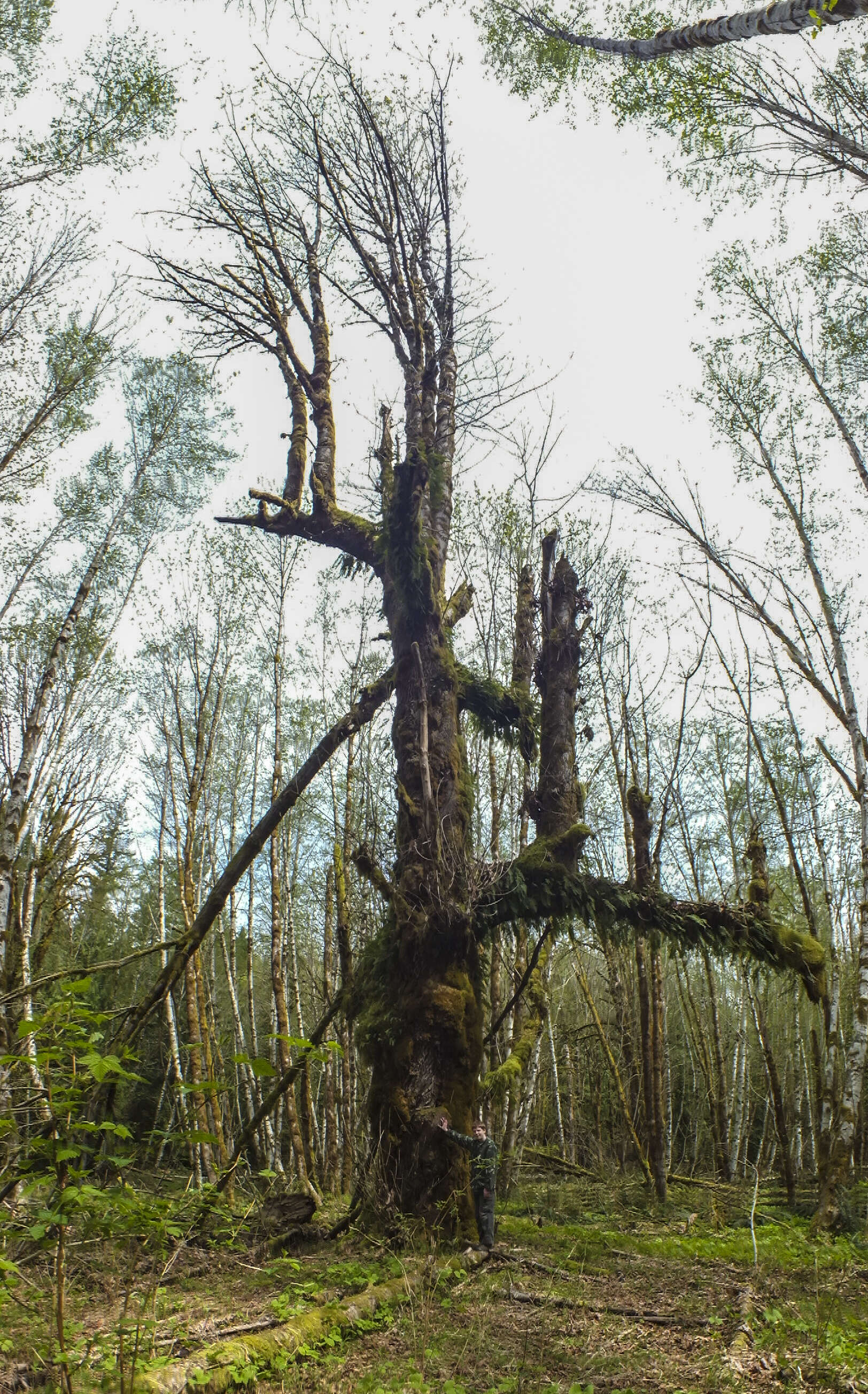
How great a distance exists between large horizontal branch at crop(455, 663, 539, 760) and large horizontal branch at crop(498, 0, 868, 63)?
16.6ft

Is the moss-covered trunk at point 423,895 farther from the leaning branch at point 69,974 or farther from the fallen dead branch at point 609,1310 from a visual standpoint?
the leaning branch at point 69,974

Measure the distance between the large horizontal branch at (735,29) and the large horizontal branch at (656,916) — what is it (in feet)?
19.1

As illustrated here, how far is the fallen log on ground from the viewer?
2.37 meters

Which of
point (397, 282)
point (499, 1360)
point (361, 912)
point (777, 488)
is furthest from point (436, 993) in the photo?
point (777, 488)

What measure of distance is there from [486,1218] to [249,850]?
2.96 metres

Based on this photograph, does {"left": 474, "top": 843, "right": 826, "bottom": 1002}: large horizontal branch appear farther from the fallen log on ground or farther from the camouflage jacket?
the fallen log on ground

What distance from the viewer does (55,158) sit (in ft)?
30.1

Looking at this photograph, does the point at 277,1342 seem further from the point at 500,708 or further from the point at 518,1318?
the point at 500,708

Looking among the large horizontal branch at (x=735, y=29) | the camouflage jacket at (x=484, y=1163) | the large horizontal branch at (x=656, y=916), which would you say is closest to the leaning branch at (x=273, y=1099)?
the camouflage jacket at (x=484, y=1163)

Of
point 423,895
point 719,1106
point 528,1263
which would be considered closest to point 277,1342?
point 528,1263

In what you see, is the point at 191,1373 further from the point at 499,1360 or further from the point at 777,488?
the point at 777,488

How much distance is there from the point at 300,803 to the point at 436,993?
9997 mm

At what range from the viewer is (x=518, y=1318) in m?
3.68

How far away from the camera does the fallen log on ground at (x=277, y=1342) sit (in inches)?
93.1
